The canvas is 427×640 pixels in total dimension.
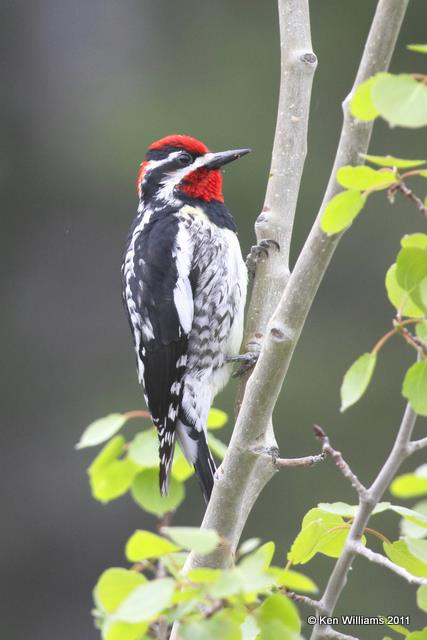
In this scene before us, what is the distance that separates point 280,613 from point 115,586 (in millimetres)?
172

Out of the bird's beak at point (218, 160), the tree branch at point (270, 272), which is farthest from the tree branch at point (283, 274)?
the bird's beak at point (218, 160)

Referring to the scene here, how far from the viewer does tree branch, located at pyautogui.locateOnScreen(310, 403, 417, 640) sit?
1260mm

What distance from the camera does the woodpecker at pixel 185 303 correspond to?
2674 mm

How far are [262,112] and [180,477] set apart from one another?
220 inches

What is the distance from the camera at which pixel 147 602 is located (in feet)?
3.26

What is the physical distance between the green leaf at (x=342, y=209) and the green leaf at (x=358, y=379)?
0.14 metres

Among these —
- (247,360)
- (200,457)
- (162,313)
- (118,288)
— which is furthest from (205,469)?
(118,288)

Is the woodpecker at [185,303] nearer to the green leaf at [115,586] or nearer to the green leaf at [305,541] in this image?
the green leaf at [305,541]

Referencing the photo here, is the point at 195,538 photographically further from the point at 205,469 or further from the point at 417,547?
the point at 205,469

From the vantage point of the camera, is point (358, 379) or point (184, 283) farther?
point (184, 283)

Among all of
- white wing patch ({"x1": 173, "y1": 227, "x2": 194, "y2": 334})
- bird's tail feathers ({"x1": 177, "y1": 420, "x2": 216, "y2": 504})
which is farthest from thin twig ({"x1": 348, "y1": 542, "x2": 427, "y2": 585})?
white wing patch ({"x1": 173, "y1": 227, "x2": 194, "y2": 334})

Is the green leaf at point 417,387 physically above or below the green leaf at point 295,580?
above

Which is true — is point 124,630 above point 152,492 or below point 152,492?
above

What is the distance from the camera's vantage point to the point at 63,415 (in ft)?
23.7
